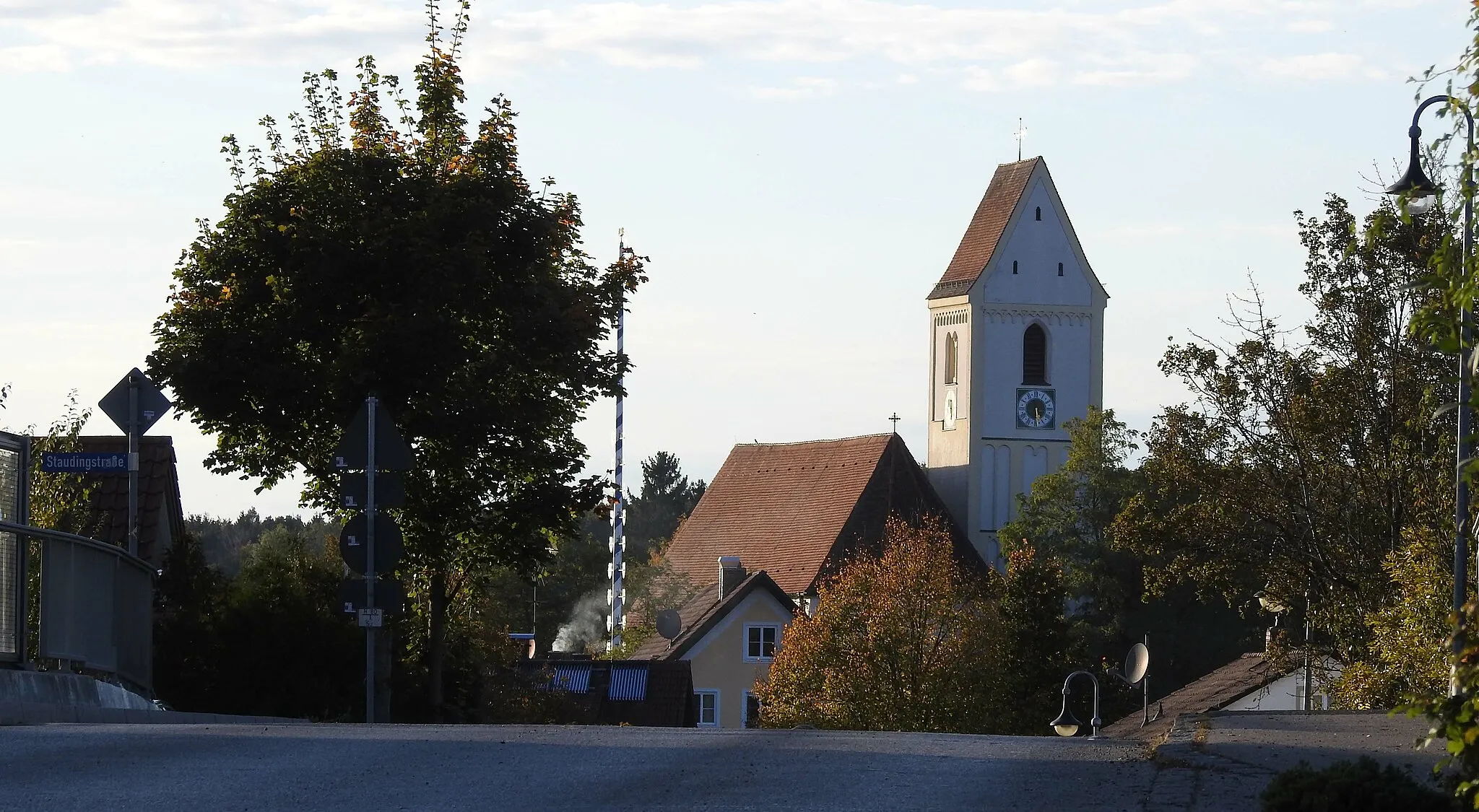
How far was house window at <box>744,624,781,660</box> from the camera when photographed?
64.7 m

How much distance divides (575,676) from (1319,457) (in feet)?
105

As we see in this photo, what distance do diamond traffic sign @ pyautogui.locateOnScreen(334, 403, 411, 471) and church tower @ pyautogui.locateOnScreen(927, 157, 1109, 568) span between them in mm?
68708

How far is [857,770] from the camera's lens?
10281 mm

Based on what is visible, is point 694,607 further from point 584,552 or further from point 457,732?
point 457,732

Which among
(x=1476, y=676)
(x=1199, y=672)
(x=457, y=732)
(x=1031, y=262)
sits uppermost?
(x=1031, y=262)

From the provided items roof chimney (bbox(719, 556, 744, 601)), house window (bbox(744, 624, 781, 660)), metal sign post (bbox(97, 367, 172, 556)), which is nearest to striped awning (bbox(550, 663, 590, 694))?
house window (bbox(744, 624, 781, 660))

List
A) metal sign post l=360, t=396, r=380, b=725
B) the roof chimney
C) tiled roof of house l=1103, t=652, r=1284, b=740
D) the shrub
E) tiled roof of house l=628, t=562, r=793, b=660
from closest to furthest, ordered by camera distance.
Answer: the shrub, metal sign post l=360, t=396, r=380, b=725, tiled roof of house l=1103, t=652, r=1284, b=740, tiled roof of house l=628, t=562, r=793, b=660, the roof chimney

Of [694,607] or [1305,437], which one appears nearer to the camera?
[1305,437]

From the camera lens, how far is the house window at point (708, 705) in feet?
209

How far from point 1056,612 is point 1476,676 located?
45.5 metres

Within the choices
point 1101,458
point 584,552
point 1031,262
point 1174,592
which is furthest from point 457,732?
point 584,552

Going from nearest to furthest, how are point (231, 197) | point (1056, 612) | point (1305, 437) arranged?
point (231, 197) → point (1305, 437) → point (1056, 612)

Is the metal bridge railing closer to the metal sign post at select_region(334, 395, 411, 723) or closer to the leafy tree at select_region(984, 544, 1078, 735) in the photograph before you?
the metal sign post at select_region(334, 395, 411, 723)

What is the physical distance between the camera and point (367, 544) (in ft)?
53.8
